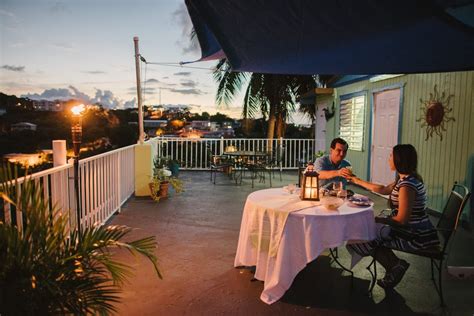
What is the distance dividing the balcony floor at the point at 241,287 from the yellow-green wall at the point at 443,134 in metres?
0.97

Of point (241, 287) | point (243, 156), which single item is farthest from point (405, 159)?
point (243, 156)

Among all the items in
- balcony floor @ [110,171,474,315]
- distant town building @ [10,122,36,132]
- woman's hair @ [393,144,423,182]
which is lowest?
balcony floor @ [110,171,474,315]

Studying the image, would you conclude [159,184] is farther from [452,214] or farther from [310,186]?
[452,214]

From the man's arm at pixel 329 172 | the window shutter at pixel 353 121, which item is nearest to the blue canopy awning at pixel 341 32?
the man's arm at pixel 329 172

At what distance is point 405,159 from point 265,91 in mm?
9347

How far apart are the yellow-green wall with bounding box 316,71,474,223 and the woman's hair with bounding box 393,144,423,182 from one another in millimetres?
2643

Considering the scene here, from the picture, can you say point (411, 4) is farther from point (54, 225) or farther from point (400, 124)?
point (400, 124)

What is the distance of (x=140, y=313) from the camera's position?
8.43ft

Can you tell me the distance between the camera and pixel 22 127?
48.3 ft

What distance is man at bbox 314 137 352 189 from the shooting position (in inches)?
140

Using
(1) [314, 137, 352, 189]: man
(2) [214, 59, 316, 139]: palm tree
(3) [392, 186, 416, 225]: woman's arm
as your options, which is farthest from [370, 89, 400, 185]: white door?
(2) [214, 59, 316, 139]: palm tree

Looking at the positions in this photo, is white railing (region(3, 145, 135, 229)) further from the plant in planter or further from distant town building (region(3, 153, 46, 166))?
the plant in planter

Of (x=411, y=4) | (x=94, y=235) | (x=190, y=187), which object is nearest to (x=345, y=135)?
(x=190, y=187)

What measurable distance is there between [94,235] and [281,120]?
11.3m
